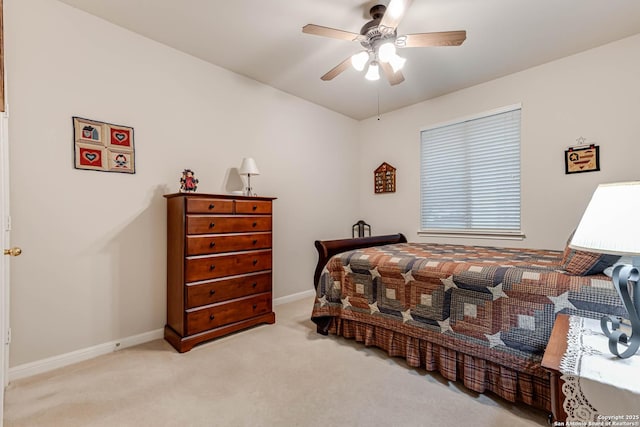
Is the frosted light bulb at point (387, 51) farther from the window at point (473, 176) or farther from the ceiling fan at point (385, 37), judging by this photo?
the window at point (473, 176)

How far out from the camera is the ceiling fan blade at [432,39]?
1914 millimetres

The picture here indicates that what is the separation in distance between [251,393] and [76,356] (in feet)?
4.76

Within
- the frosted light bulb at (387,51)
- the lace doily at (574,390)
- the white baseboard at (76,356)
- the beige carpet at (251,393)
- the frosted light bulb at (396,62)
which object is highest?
the frosted light bulb at (387,51)

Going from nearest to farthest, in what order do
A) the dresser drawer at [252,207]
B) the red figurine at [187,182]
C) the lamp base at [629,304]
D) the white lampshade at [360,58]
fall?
the lamp base at [629,304] → the white lampshade at [360,58] → the red figurine at [187,182] → the dresser drawer at [252,207]

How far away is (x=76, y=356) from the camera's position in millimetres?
2141

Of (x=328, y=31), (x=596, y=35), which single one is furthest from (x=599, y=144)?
(x=328, y=31)

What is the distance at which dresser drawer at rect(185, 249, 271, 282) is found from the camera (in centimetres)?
230

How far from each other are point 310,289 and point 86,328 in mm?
2385

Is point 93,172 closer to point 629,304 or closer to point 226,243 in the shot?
point 226,243

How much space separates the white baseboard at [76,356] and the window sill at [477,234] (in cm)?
329

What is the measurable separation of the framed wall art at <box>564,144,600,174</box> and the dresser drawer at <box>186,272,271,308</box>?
317cm

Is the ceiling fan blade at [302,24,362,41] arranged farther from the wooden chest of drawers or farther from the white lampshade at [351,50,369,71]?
the wooden chest of drawers

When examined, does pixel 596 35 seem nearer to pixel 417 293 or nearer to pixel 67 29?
pixel 417 293

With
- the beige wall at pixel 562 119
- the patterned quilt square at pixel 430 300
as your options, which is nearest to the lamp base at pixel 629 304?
the patterned quilt square at pixel 430 300
